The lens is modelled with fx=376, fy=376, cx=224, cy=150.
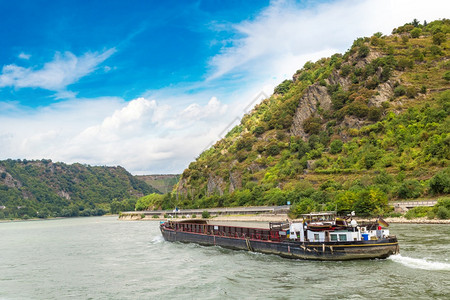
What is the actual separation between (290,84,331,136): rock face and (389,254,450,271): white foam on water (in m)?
114

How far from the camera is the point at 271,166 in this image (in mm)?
138875

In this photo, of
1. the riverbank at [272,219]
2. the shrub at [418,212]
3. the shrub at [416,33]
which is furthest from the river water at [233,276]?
the shrub at [416,33]

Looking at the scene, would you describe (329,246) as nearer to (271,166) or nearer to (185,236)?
(185,236)

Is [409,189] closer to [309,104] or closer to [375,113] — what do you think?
[375,113]

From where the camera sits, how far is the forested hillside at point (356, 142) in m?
86.5

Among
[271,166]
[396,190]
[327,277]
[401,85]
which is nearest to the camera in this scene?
[327,277]

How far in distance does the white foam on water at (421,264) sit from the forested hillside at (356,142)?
138 feet

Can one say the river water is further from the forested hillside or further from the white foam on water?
the forested hillside

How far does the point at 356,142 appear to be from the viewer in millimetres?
115562

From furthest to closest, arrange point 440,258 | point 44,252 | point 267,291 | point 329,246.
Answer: point 44,252 < point 329,246 < point 440,258 < point 267,291

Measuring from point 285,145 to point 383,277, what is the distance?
118 m

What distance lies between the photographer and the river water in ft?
88.0

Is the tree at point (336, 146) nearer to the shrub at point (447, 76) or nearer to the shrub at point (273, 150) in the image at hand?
the shrub at point (273, 150)

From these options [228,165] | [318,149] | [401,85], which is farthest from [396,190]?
[228,165]
